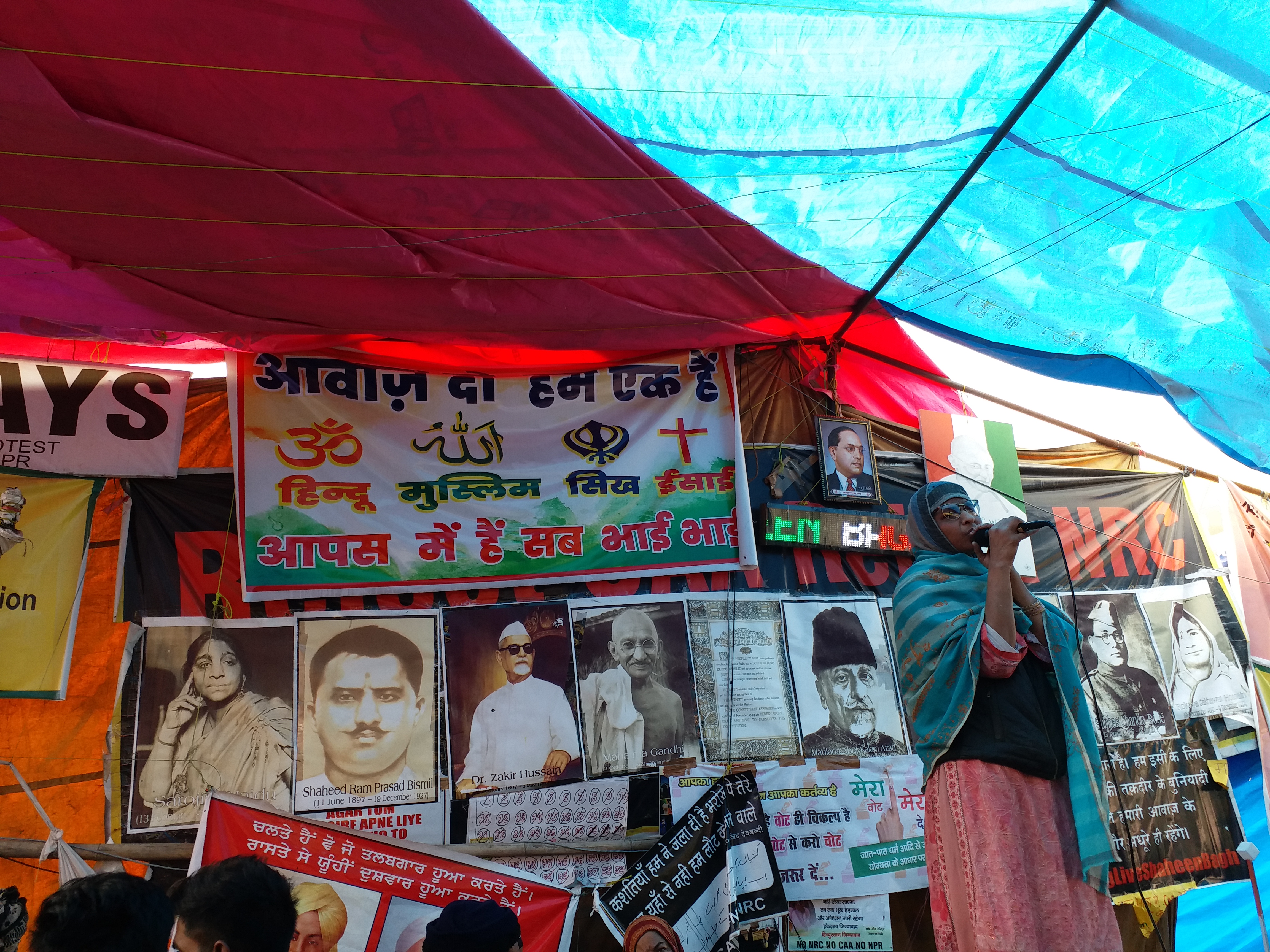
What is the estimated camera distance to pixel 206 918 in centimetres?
179

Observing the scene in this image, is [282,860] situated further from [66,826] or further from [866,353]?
[866,353]

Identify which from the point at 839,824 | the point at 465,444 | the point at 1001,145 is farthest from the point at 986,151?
the point at 839,824

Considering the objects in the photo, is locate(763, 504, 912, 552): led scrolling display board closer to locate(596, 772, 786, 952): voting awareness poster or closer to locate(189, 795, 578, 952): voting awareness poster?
locate(596, 772, 786, 952): voting awareness poster

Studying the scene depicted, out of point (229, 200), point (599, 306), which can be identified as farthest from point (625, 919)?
point (229, 200)

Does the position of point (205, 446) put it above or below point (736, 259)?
below

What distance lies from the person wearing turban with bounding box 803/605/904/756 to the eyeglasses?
7.13 ft

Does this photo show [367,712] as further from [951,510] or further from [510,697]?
[951,510]

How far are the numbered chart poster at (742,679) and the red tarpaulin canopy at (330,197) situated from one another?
134 cm

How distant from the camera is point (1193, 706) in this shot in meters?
5.04

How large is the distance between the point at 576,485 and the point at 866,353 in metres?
1.81

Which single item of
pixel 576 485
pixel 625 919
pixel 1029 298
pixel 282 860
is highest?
pixel 1029 298

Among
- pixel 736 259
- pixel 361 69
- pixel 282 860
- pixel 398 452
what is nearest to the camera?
pixel 361 69

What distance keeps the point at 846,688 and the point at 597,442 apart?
165cm

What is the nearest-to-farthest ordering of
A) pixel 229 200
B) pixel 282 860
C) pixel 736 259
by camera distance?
1. pixel 229 200
2. pixel 282 860
3. pixel 736 259
